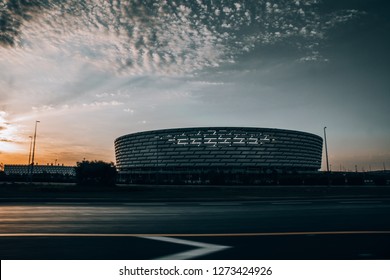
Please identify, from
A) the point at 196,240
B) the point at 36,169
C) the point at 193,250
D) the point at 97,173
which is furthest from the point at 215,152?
the point at 36,169

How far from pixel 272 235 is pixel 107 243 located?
3.68 m

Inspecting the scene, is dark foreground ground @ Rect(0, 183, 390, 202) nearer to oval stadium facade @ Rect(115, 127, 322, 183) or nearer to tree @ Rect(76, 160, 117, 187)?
tree @ Rect(76, 160, 117, 187)

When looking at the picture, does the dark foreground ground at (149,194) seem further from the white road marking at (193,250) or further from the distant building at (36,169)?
the distant building at (36,169)

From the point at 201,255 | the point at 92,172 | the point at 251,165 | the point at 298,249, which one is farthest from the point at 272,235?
the point at 251,165

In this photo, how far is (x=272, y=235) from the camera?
6.12m

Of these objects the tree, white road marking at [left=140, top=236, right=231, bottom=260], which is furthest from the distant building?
white road marking at [left=140, top=236, right=231, bottom=260]

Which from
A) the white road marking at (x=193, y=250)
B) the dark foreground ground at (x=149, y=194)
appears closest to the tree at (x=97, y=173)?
the dark foreground ground at (x=149, y=194)

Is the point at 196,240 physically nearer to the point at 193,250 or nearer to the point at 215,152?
the point at 193,250

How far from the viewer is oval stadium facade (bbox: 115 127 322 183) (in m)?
102

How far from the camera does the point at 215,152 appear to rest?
338 ft

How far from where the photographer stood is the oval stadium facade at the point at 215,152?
102 metres

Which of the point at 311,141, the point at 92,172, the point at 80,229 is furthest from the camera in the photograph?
the point at 311,141
